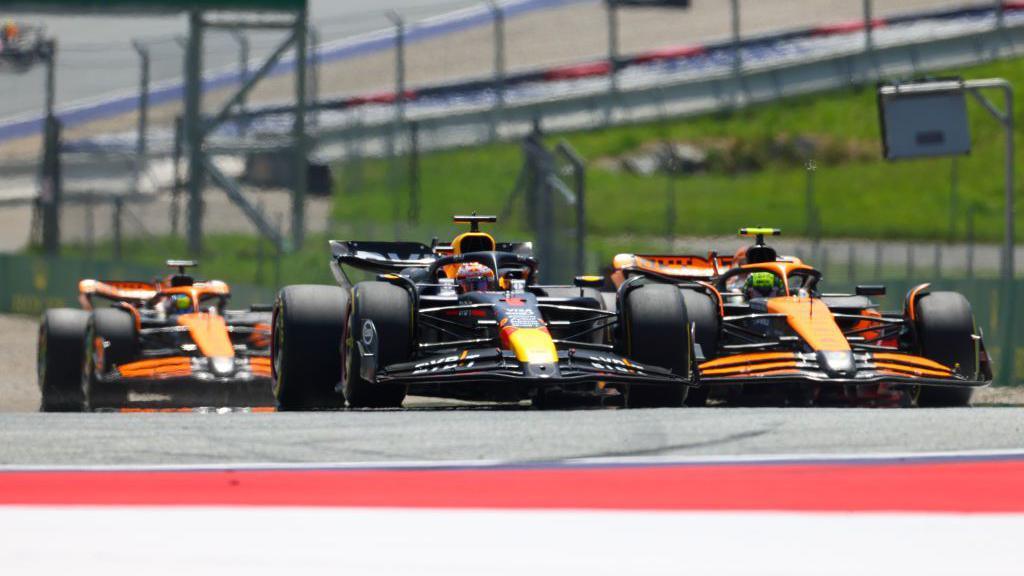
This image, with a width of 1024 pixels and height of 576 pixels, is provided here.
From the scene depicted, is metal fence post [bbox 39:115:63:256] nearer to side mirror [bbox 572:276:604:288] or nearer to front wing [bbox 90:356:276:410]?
front wing [bbox 90:356:276:410]

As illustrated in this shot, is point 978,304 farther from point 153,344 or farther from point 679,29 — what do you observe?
point 679,29

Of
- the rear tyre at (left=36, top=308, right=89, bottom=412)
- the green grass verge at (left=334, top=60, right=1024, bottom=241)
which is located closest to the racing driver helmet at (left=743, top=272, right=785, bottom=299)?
the rear tyre at (left=36, top=308, right=89, bottom=412)

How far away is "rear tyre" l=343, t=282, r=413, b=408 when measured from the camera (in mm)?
12125

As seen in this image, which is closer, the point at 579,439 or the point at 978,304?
the point at 579,439

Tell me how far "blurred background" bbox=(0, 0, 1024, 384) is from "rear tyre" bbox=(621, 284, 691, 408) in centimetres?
679

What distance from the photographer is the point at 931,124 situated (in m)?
25.0

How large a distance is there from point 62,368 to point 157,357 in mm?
751

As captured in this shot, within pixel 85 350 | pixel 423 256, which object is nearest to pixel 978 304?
pixel 423 256

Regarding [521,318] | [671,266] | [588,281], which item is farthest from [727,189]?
[521,318]

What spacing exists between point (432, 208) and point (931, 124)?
1278 cm

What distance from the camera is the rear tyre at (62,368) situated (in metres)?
16.0

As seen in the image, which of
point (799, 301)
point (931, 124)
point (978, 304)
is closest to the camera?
point (799, 301)

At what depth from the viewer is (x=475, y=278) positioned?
1317cm

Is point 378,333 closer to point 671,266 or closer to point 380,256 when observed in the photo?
point 380,256
